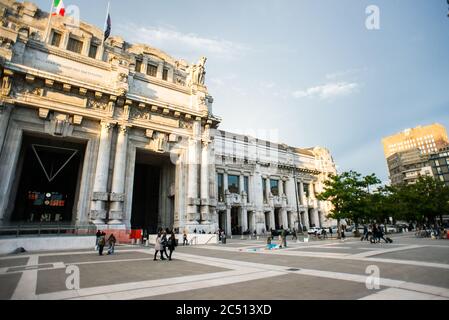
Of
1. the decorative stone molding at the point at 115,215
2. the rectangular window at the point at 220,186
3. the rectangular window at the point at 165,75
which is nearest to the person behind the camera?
the decorative stone molding at the point at 115,215

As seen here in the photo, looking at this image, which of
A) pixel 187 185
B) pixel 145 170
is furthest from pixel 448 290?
pixel 145 170

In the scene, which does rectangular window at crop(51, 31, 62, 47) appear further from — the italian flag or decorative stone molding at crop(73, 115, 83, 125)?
decorative stone molding at crop(73, 115, 83, 125)

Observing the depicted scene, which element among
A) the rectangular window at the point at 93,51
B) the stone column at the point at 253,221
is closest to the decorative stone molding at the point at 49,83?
the rectangular window at the point at 93,51

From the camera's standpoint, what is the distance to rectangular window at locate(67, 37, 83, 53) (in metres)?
26.3

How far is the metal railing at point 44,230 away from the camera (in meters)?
17.1

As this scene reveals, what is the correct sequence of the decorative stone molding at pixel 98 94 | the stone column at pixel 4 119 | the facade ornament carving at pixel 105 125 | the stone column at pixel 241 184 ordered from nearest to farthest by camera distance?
the stone column at pixel 4 119 < the decorative stone molding at pixel 98 94 < the facade ornament carving at pixel 105 125 < the stone column at pixel 241 184

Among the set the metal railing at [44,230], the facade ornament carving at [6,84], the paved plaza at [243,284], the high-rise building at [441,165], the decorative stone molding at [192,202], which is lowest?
the paved plaza at [243,284]

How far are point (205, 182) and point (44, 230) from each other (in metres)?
15.5

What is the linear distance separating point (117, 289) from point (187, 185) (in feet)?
71.3

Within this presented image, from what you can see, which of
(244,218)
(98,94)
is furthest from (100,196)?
(244,218)

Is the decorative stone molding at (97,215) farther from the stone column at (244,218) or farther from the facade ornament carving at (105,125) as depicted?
the stone column at (244,218)

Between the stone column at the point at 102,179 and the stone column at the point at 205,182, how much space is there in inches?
399
